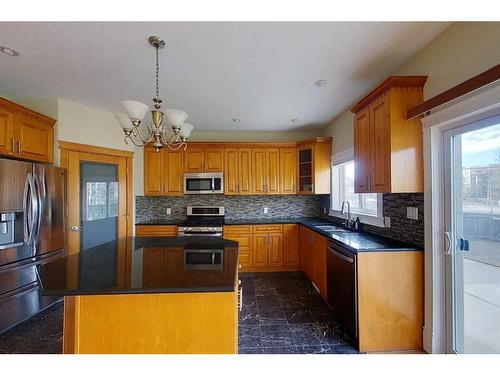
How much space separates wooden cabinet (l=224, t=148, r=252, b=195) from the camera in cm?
413

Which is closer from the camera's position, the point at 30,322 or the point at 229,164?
the point at 30,322

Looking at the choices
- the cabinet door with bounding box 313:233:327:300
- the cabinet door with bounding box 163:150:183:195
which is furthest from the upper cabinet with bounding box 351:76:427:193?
the cabinet door with bounding box 163:150:183:195

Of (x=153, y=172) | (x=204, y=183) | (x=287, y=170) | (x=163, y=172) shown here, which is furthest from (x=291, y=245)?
(x=153, y=172)

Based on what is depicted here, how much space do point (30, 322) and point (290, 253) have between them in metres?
3.41

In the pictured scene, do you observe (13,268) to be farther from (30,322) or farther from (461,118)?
(461,118)

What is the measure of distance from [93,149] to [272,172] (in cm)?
288

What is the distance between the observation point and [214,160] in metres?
4.14

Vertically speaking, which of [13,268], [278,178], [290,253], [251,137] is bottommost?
[290,253]

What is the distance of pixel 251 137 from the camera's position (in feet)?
14.4

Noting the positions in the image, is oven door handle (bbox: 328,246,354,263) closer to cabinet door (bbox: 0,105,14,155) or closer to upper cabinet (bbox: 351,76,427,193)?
upper cabinet (bbox: 351,76,427,193)

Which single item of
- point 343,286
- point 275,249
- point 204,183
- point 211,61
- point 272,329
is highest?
point 211,61

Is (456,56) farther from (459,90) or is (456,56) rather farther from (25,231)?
(25,231)
